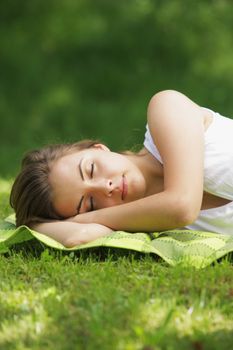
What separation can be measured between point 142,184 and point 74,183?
35cm

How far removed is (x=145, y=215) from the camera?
3.78 meters

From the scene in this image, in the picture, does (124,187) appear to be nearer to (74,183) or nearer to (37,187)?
(74,183)

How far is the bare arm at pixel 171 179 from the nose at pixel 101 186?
0.10 meters

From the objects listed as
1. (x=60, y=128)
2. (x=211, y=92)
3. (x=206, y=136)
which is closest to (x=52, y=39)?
(x=60, y=128)

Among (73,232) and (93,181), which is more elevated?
(93,181)

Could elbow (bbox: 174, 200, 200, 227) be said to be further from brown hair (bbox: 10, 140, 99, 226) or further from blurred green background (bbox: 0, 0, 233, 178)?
blurred green background (bbox: 0, 0, 233, 178)

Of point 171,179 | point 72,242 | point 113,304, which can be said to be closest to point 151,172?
point 171,179

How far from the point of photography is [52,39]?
34.7 feet

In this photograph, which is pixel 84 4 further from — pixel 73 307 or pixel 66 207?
pixel 73 307

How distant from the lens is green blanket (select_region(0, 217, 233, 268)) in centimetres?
355

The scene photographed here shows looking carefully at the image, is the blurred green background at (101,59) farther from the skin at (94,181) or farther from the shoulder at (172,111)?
the skin at (94,181)

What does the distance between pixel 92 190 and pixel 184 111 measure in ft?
2.02

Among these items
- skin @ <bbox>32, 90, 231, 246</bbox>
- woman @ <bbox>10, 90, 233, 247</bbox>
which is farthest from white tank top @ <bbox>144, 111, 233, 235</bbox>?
skin @ <bbox>32, 90, 231, 246</bbox>

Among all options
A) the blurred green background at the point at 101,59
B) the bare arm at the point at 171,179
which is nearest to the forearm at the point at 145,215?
the bare arm at the point at 171,179
